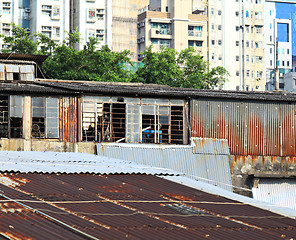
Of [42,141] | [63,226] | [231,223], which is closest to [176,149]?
[42,141]

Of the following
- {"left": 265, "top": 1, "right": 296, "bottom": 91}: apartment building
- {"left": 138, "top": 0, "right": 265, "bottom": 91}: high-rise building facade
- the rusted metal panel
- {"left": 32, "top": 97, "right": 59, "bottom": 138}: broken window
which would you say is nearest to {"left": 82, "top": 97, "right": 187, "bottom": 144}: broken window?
the rusted metal panel

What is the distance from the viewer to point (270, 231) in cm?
1540

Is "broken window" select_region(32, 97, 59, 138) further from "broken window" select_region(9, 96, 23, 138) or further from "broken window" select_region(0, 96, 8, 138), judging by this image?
"broken window" select_region(0, 96, 8, 138)

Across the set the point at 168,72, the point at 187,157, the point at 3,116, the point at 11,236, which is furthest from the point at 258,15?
the point at 11,236

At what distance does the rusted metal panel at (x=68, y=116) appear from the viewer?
103 feet

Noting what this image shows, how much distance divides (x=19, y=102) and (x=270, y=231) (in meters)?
18.7

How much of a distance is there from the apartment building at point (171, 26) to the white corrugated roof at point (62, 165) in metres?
80.3

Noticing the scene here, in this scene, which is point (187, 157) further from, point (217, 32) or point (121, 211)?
point (217, 32)

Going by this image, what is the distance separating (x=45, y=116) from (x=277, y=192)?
13.1 meters

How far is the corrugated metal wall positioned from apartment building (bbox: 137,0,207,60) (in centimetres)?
7107

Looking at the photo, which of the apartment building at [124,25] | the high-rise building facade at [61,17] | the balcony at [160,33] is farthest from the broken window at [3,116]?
the balcony at [160,33]

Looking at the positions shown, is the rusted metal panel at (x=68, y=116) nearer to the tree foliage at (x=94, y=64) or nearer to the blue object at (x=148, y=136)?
the blue object at (x=148, y=136)

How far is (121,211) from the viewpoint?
15.6 m

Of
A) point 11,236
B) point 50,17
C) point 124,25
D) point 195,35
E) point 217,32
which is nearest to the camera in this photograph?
point 11,236
